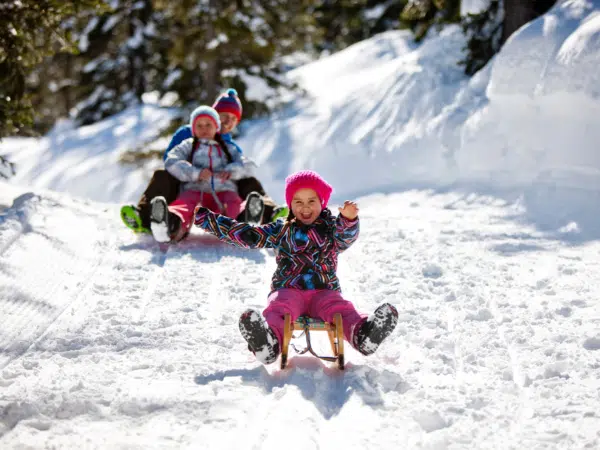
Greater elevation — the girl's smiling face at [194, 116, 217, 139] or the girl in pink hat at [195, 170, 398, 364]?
the girl's smiling face at [194, 116, 217, 139]

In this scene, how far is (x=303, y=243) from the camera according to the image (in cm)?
338

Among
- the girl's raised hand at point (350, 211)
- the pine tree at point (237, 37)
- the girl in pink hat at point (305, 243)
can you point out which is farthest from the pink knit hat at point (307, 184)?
the pine tree at point (237, 37)

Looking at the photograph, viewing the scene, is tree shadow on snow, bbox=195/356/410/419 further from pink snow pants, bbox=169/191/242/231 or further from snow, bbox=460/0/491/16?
snow, bbox=460/0/491/16

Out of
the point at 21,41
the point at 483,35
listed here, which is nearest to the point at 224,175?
the point at 21,41

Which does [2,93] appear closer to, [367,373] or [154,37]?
[367,373]

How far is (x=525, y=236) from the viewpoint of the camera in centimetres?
516

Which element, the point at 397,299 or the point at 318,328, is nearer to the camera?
the point at 318,328

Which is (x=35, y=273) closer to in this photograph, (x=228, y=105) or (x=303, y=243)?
(x=303, y=243)

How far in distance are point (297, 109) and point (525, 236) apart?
7.59 meters

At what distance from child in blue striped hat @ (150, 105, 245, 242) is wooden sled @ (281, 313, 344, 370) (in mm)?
2563

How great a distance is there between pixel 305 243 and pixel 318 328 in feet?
1.63

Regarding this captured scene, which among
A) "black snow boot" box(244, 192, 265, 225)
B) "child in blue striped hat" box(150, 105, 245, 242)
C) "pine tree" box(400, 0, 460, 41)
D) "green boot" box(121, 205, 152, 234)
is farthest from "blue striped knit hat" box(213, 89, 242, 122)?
"pine tree" box(400, 0, 460, 41)

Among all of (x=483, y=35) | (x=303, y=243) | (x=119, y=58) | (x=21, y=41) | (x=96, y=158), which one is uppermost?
(x=119, y=58)

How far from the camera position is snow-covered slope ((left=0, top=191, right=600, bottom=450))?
2.38 m
